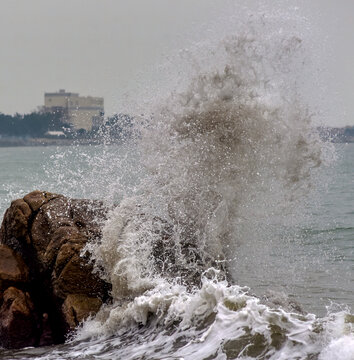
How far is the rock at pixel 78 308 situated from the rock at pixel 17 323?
421mm

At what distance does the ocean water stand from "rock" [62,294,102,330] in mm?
96

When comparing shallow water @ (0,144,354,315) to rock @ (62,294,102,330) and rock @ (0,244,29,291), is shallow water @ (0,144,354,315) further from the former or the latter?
rock @ (62,294,102,330)

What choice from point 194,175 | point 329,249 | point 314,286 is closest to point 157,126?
point 194,175

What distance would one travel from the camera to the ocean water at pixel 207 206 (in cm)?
713

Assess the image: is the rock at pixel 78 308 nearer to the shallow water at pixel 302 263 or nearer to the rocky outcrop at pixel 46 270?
the rocky outcrop at pixel 46 270

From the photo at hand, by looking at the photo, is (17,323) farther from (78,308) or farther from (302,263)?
(302,263)

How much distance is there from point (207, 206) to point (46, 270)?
2.25 m

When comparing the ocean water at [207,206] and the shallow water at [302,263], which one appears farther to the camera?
the shallow water at [302,263]

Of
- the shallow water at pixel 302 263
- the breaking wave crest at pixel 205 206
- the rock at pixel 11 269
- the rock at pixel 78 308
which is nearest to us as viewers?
the breaking wave crest at pixel 205 206

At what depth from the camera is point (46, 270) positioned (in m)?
8.30

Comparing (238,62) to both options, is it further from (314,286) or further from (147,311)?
(147,311)

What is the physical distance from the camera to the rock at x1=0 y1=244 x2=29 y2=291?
8.25 m

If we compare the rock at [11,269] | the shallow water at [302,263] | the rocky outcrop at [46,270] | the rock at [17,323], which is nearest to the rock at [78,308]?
the rocky outcrop at [46,270]

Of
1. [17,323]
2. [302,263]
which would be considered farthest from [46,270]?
[302,263]
